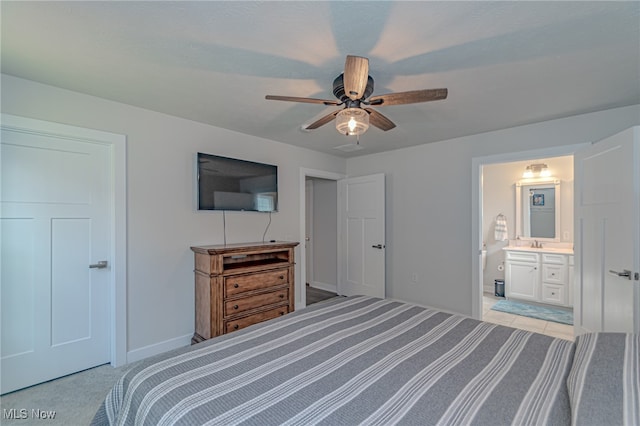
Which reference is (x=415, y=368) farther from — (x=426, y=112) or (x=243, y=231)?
(x=243, y=231)

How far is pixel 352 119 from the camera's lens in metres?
1.83

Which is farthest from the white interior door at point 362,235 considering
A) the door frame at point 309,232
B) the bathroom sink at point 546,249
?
the bathroom sink at point 546,249

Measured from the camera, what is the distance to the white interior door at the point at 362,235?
429 cm

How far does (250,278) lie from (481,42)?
106 inches

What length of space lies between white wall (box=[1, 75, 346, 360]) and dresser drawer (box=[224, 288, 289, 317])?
1.73 feet

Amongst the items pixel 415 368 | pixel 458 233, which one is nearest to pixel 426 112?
pixel 458 233

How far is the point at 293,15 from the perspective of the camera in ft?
4.75

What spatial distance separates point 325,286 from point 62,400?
3.83 m

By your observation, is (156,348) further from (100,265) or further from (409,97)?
(409,97)

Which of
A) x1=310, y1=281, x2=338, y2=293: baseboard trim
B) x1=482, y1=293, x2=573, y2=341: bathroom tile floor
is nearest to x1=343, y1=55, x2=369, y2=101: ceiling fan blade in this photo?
x1=482, y1=293, x2=573, y2=341: bathroom tile floor

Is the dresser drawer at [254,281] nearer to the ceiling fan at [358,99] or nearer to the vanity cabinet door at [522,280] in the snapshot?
the ceiling fan at [358,99]

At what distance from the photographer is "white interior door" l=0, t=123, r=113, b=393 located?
2168 mm

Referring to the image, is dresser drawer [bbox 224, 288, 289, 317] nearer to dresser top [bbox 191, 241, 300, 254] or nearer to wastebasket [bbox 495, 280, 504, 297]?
dresser top [bbox 191, 241, 300, 254]

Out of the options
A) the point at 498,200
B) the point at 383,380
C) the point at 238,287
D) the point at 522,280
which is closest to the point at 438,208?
the point at 498,200
